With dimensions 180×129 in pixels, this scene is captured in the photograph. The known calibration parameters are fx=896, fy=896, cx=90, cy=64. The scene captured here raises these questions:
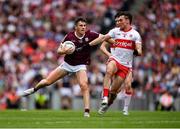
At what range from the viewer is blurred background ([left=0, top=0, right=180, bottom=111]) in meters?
31.4

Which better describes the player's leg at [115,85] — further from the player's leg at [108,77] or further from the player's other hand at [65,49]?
the player's other hand at [65,49]

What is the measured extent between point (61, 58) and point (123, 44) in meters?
12.3

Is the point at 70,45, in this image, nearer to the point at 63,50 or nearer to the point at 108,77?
the point at 63,50

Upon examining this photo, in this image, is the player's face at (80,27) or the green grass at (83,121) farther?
the player's face at (80,27)

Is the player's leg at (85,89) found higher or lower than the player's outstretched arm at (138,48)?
lower

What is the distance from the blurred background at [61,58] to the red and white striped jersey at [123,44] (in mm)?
8696

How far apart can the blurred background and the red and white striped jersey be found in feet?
28.5

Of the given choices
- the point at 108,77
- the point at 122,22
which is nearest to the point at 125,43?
the point at 122,22

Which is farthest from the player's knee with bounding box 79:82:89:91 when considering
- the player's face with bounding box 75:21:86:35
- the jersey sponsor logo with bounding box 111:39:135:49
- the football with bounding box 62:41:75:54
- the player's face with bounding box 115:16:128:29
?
the player's face with bounding box 115:16:128:29

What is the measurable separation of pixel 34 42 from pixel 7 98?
4261 mm

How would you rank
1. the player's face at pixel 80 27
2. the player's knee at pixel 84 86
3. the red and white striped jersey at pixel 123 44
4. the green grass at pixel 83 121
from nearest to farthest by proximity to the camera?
the green grass at pixel 83 121
the player's knee at pixel 84 86
the player's face at pixel 80 27
the red and white striped jersey at pixel 123 44

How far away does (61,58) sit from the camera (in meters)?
33.7

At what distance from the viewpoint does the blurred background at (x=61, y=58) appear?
103ft

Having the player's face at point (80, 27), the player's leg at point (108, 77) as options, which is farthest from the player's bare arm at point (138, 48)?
the player's face at point (80, 27)
